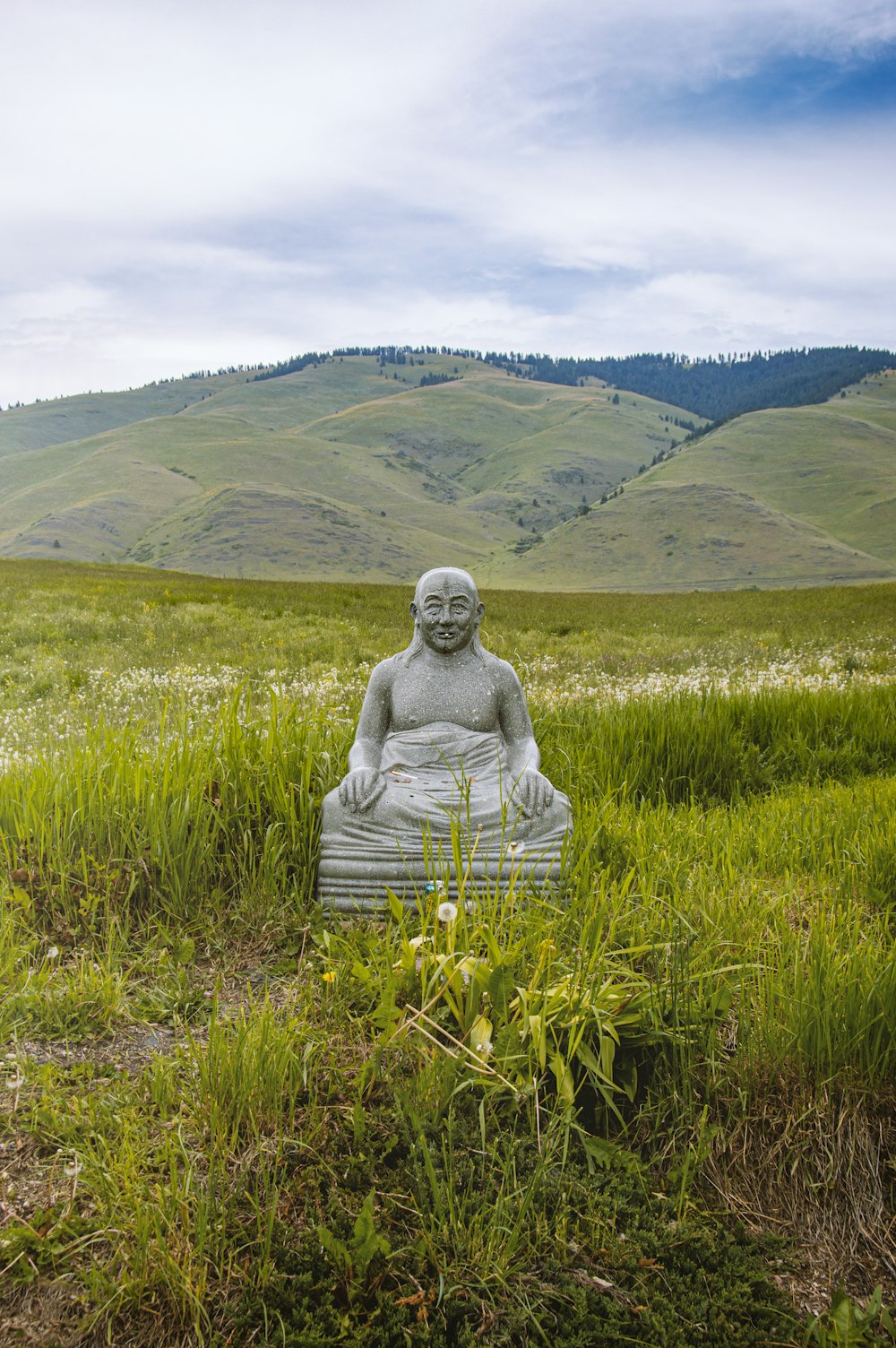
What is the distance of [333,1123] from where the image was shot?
342 cm

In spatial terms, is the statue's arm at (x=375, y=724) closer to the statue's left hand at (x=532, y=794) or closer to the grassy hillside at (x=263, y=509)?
the statue's left hand at (x=532, y=794)

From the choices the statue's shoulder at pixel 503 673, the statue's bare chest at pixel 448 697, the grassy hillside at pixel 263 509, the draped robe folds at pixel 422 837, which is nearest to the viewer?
the draped robe folds at pixel 422 837

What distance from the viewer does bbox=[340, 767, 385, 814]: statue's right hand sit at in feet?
18.0

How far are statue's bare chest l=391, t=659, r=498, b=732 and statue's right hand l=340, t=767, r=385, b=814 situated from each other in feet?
2.25

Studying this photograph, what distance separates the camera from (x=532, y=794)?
5.44 metres

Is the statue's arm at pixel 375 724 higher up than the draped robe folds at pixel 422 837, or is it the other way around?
the statue's arm at pixel 375 724

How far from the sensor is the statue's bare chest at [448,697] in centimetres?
614

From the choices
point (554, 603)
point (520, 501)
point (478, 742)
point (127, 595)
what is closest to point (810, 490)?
point (520, 501)

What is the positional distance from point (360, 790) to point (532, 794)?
1.14 m

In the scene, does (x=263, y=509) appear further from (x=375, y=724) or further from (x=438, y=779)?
(x=438, y=779)

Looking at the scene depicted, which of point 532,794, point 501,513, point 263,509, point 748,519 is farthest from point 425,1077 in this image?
point 501,513

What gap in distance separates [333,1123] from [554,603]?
26.7m

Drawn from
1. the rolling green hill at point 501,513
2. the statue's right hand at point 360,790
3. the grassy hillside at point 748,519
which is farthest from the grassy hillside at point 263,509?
the statue's right hand at point 360,790

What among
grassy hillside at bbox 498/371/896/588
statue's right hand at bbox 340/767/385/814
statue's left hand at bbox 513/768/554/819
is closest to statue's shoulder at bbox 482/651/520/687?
statue's left hand at bbox 513/768/554/819
